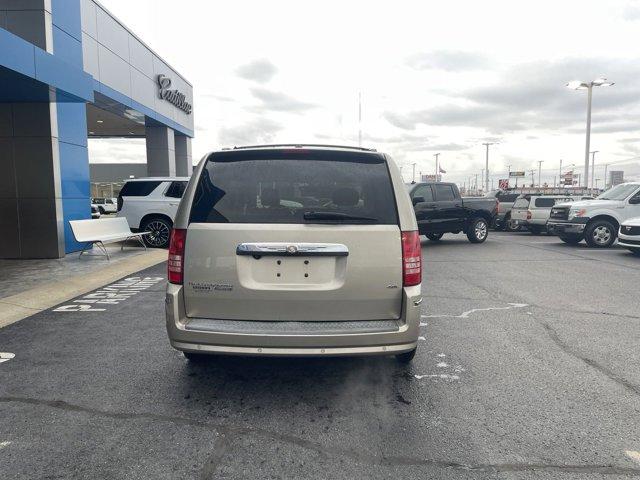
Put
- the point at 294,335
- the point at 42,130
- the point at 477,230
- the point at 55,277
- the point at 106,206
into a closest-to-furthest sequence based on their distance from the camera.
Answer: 1. the point at 294,335
2. the point at 55,277
3. the point at 42,130
4. the point at 477,230
5. the point at 106,206

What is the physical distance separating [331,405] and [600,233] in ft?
46.2

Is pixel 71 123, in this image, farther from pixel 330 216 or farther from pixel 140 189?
pixel 330 216

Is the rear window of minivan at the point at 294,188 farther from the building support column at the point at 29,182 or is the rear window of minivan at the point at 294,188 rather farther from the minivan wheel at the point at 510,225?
the minivan wheel at the point at 510,225

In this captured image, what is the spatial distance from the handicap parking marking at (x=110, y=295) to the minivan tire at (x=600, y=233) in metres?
12.8

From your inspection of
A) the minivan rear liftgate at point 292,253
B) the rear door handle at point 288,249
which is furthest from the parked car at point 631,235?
the rear door handle at point 288,249

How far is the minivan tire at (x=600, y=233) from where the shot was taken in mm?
14578

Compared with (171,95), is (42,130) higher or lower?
lower

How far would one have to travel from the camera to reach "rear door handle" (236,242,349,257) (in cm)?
332

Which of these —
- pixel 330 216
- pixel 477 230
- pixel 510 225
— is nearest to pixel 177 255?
pixel 330 216

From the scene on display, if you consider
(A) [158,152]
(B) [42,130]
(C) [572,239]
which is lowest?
(C) [572,239]

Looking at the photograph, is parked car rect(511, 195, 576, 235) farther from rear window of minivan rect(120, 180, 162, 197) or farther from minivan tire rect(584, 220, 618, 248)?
rear window of minivan rect(120, 180, 162, 197)

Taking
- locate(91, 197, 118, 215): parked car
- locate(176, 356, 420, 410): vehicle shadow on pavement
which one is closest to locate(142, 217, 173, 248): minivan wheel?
locate(176, 356, 420, 410): vehicle shadow on pavement

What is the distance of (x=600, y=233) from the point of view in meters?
14.6

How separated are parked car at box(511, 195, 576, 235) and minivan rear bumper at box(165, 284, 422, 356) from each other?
17.5 metres
